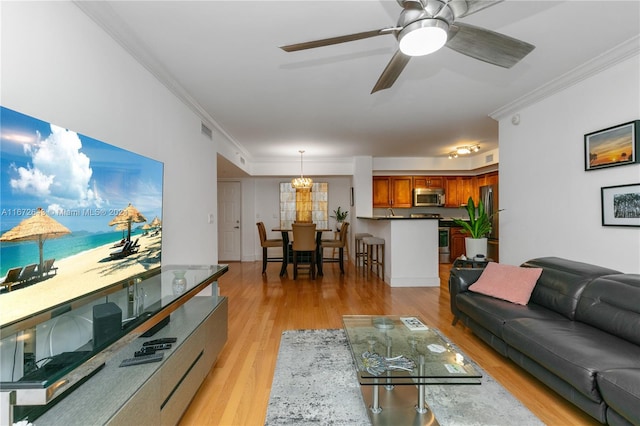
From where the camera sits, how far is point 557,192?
10.4 ft

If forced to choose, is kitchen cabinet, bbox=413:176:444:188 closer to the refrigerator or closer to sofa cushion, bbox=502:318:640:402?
the refrigerator

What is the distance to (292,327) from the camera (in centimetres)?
320

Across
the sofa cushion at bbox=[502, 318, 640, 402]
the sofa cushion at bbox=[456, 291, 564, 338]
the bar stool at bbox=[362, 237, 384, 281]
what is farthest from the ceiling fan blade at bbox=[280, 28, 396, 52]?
the bar stool at bbox=[362, 237, 384, 281]

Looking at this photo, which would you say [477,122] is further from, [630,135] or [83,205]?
[83,205]

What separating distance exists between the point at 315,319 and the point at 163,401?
2.14m

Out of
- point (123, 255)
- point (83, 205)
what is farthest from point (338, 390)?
point (83, 205)

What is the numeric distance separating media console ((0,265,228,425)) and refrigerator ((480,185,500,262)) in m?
5.53

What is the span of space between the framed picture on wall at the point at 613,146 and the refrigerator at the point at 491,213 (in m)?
2.92

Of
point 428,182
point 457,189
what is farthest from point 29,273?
point 457,189

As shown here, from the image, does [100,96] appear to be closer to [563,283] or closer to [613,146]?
[563,283]

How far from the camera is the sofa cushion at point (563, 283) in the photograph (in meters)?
2.35

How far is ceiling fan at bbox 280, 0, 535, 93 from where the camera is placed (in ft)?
4.55

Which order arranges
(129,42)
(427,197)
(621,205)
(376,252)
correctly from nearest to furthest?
(129,42), (621,205), (376,252), (427,197)

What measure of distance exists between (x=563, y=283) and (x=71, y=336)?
3292 millimetres
